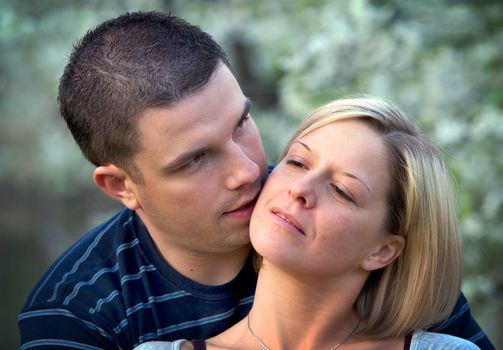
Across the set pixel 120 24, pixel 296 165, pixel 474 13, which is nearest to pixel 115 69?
pixel 120 24

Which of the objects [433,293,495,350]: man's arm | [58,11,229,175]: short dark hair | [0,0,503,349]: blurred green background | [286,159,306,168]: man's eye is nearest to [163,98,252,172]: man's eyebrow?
[58,11,229,175]: short dark hair

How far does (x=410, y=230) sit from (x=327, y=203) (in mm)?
281

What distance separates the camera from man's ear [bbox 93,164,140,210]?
2697 mm

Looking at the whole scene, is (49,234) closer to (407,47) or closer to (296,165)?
(407,47)

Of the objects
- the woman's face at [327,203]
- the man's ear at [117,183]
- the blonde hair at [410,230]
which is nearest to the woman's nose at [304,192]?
the woman's face at [327,203]

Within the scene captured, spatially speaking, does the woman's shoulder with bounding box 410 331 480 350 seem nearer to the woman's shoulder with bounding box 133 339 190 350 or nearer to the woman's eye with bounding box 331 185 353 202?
the woman's eye with bounding box 331 185 353 202

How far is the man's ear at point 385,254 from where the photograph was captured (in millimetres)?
2492

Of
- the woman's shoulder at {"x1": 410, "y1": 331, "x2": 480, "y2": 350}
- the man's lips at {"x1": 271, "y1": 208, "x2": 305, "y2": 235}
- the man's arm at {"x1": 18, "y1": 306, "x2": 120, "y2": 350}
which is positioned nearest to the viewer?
the man's lips at {"x1": 271, "y1": 208, "x2": 305, "y2": 235}

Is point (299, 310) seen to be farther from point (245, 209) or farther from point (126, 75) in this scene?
point (126, 75)

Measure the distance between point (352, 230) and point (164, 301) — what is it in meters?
0.62

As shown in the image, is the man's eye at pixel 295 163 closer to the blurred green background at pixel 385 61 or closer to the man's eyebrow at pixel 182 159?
the man's eyebrow at pixel 182 159

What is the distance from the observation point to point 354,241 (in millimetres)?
2408

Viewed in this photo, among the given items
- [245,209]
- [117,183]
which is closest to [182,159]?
[245,209]

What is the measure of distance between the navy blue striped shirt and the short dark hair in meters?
0.29
